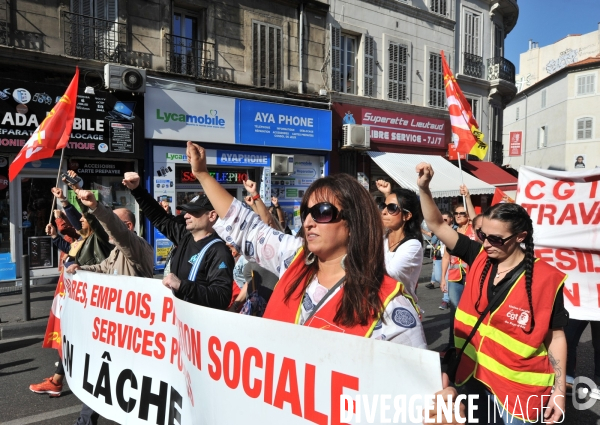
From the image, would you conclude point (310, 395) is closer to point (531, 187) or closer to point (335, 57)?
point (531, 187)

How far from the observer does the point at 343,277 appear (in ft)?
6.28

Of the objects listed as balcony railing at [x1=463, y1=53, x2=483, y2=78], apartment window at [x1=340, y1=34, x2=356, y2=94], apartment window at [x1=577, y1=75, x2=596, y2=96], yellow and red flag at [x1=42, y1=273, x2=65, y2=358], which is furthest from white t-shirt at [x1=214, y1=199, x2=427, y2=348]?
apartment window at [x1=577, y1=75, x2=596, y2=96]

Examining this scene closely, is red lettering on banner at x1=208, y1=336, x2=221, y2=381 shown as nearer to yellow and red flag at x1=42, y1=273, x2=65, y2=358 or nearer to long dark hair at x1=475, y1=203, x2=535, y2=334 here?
long dark hair at x1=475, y1=203, x2=535, y2=334

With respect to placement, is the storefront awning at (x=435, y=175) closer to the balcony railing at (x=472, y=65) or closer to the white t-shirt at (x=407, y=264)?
the balcony railing at (x=472, y=65)

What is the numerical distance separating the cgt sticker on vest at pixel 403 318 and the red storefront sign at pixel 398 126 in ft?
46.8

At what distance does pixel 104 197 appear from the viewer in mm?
11266

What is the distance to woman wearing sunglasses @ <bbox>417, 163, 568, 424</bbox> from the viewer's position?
2432 millimetres

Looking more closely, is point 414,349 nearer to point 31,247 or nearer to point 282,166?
point 31,247

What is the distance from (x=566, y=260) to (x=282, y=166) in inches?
392

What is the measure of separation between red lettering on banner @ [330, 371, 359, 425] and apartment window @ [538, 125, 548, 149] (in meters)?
43.9

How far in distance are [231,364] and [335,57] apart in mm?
14670

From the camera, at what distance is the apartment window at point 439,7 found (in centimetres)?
1853

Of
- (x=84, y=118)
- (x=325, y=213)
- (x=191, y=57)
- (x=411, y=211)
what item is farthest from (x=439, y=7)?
(x=325, y=213)

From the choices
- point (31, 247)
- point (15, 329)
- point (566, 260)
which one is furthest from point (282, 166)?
point (566, 260)
